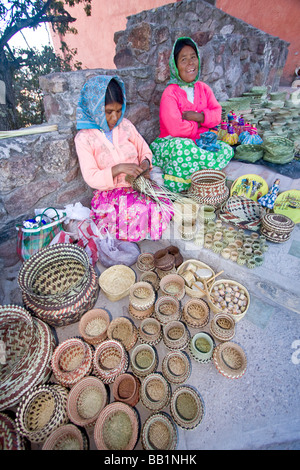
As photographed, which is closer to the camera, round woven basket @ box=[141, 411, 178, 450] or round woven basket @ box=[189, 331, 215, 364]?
round woven basket @ box=[141, 411, 178, 450]

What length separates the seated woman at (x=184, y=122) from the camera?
2512 mm

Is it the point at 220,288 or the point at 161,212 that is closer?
the point at 220,288

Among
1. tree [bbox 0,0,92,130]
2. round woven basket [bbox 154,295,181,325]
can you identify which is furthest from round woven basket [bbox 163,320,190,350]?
tree [bbox 0,0,92,130]

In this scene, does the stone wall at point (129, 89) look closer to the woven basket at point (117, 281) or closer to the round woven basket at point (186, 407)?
the woven basket at point (117, 281)

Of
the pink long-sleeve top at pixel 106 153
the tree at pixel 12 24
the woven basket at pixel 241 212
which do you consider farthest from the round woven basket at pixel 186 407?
the tree at pixel 12 24

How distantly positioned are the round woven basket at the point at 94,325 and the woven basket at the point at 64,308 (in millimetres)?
64

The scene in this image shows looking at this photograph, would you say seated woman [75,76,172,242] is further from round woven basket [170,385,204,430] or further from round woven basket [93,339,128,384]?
round woven basket [170,385,204,430]

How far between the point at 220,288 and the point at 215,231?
58 cm

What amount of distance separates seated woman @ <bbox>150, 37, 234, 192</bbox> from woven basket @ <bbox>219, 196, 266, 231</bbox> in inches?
20.7

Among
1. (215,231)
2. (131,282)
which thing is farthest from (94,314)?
(215,231)

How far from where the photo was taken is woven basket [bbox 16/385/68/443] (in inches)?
47.0

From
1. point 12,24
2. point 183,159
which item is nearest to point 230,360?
point 183,159
